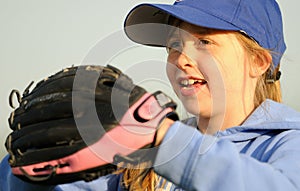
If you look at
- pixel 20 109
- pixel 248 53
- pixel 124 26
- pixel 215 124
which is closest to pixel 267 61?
pixel 248 53

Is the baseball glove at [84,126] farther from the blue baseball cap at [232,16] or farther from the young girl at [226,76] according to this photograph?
the blue baseball cap at [232,16]

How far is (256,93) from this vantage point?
4.69 ft

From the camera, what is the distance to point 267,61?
145 centimetres

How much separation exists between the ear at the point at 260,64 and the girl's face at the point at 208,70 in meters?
0.04

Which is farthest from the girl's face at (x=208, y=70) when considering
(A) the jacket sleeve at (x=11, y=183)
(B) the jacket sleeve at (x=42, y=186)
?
(A) the jacket sleeve at (x=11, y=183)

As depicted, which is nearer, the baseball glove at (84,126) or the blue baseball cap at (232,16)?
the baseball glove at (84,126)

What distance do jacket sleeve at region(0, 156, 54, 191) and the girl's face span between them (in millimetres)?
435

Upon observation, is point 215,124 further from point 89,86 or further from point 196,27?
point 89,86

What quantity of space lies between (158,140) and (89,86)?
0.14 metres

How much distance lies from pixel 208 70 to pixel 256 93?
187mm

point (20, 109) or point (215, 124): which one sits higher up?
point (20, 109)

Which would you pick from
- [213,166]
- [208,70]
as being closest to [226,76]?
[208,70]

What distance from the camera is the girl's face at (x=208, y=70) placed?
1.33 m

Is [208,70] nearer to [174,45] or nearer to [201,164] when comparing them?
[174,45]
